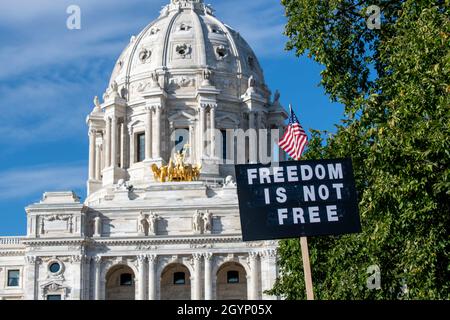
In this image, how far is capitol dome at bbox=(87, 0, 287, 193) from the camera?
347 ft

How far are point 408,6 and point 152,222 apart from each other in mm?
60500

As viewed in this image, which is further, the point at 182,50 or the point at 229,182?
the point at 182,50

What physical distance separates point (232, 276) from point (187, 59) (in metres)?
28.7

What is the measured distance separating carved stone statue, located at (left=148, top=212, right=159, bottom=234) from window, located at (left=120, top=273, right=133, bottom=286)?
612 cm

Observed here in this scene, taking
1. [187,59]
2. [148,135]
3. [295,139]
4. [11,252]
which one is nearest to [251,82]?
[187,59]

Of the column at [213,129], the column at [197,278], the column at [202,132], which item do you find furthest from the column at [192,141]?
the column at [197,278]

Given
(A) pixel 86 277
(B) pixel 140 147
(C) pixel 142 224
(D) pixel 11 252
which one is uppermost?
(B) pixel 140 147

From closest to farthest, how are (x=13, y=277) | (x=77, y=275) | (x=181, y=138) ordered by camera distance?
(x=77, y=275), (x=13, y=277), (x=181, y=138)

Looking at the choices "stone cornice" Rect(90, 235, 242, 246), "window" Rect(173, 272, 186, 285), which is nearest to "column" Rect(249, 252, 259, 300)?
"stone cornice" Rect(90, 235, 242, 246)

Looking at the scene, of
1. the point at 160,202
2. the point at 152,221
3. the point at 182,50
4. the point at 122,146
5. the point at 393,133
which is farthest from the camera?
Result: the point at 182,50

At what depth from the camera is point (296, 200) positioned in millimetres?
19453

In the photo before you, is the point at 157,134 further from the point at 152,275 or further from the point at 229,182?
the point at 152,275
